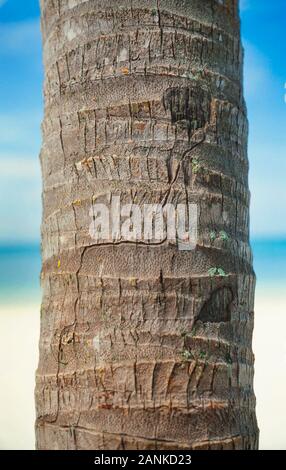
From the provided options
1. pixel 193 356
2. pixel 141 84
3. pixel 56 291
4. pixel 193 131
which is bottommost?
pixel 193 356

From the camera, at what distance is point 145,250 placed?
2.88 metres

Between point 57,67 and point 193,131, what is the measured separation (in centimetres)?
70

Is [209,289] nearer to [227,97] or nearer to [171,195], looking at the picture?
[171,195]

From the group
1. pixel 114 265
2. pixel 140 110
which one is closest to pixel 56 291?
pixel 114 265

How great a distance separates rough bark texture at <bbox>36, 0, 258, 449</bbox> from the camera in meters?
2.84

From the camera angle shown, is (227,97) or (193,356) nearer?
(193,356)

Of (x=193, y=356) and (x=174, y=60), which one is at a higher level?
(x=174, y=60)

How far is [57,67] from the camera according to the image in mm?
3207

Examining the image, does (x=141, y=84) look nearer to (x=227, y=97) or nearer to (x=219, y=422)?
(x=227, y=97)

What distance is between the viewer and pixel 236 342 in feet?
9.96

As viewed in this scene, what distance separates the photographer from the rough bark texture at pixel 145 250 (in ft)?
9.30

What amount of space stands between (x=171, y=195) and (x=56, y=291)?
0.64 meters

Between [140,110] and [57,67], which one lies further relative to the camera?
[57,67]
